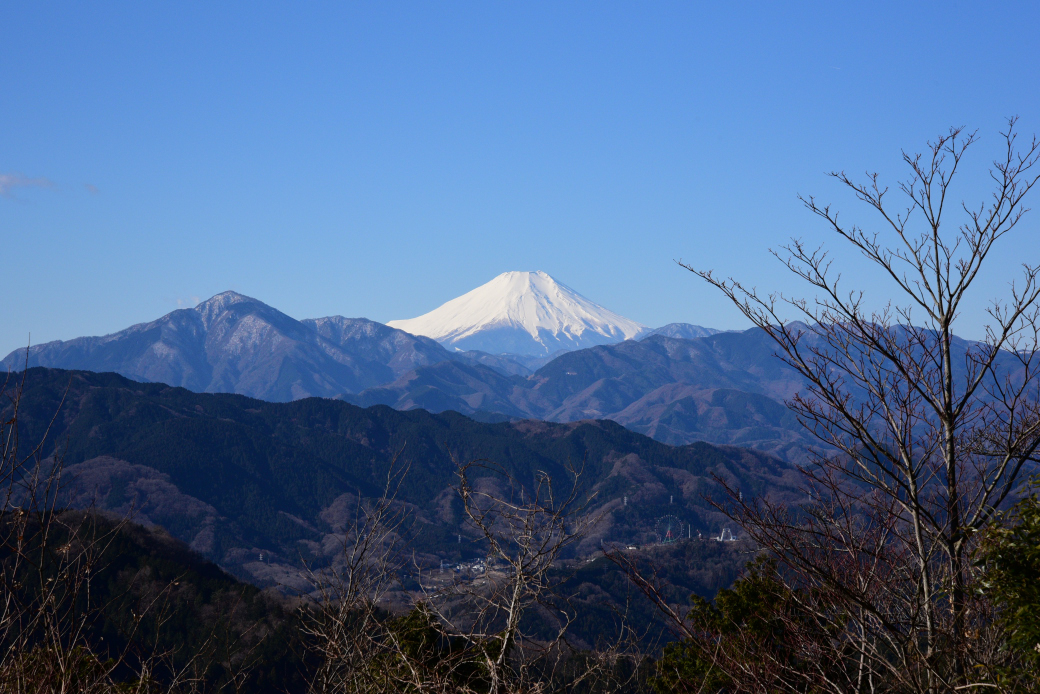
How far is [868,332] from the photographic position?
7.85m

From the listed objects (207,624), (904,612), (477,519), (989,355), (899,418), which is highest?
(989,355)

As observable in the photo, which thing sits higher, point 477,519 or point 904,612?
point 477,519

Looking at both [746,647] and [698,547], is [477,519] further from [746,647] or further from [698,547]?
[698,547]

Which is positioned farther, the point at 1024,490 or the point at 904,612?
the point at 1024,490

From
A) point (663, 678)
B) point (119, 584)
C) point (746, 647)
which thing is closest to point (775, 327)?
point (746, 647)

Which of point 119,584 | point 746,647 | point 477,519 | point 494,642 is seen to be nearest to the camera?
point 477,519

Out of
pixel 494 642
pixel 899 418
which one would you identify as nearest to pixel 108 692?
pixel 494 642

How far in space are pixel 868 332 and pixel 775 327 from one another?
88 cm

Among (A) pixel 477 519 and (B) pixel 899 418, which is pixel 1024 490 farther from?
(A) pixel 477 519

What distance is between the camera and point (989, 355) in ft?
24.8

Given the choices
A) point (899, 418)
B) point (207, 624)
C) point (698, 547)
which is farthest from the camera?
point (698, 547)

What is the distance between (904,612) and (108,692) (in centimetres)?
846

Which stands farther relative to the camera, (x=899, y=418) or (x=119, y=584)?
(x=119, y=584)

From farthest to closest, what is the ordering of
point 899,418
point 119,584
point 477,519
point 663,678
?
1. point 119,584
2. point 663,678
3. point 477,519
4. point 899,418
